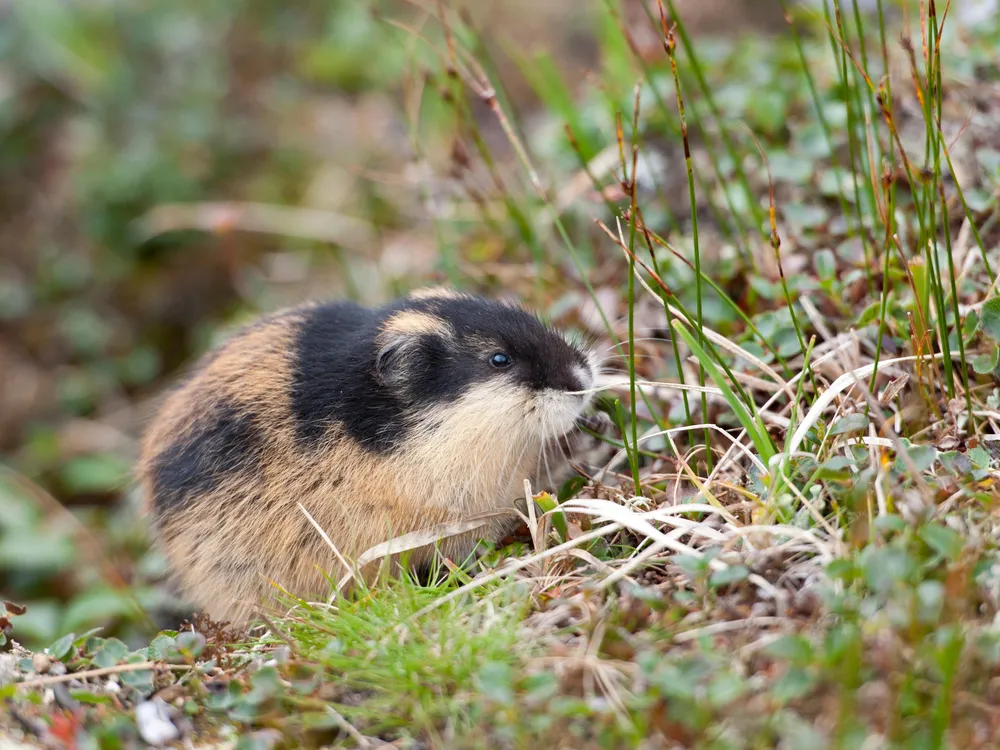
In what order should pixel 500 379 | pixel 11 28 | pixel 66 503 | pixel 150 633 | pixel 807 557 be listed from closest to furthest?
pixel 807 557
pixel 500 379
pixel 150 633
pixel 66 503
pixel 11 28

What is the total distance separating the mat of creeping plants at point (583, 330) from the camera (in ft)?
11.2

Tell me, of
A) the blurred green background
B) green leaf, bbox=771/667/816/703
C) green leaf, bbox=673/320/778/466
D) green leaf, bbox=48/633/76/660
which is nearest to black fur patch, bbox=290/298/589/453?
green leaf, bbox=673/320/778/466

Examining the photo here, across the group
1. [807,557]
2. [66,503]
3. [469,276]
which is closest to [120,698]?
[807,557]

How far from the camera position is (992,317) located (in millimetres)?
4402

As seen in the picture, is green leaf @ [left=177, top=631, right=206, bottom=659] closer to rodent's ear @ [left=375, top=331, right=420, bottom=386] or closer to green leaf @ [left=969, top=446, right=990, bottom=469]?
rodent's ear @ [left=375, top=331, right=420, bottom=386]

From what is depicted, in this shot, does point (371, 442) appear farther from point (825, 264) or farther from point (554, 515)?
point (825, 264)

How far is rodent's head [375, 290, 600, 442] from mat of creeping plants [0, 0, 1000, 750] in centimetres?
34

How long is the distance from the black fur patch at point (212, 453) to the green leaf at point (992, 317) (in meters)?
3.56

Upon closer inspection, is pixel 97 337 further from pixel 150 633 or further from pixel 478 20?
pixel 478 20

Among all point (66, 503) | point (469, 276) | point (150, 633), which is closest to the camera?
Result: point (150, 633)

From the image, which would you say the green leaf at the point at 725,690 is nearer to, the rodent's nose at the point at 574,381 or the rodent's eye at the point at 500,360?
the rodent's nose at the point at 574,381

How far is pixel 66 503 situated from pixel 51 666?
16.0 feet

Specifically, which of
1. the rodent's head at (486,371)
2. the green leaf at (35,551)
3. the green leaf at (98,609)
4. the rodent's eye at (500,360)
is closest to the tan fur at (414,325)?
the rodent's head at (486,371)

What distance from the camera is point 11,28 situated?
32.4 feet
